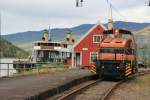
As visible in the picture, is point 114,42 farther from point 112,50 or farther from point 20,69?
point 20,69

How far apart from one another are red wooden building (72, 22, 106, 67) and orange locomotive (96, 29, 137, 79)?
41.8 metres

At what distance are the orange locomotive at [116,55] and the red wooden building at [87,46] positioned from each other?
41.8 metres

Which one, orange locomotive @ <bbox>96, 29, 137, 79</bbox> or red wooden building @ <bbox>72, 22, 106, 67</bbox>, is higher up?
red wooden building @ <bbox>72, 22, 106, 67</bbox>

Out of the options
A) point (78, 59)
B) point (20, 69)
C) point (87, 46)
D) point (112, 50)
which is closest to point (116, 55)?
point (112, 50)

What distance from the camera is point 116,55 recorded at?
40.0m

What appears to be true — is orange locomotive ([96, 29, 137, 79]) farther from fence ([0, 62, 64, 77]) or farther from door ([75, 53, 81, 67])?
door ([75, 53, 81, 67])

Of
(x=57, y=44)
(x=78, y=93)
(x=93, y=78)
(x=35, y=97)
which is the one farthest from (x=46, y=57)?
(x=35, y=97)

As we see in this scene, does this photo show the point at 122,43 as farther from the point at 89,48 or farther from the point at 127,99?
the point at 89,48

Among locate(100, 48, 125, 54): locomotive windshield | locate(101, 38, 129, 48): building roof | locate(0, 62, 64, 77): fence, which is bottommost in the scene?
locate(0, 62, 64, 77): fence

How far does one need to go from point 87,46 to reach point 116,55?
46366 millimetres

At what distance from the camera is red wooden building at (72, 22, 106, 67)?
85.4 meters

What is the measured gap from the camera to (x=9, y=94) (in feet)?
72.9

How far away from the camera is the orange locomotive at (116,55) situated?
38900 millimetres

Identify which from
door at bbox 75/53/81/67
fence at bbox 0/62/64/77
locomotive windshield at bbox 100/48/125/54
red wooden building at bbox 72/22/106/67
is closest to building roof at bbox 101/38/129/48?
locomotive windshield at bbox 100/48/125/54
